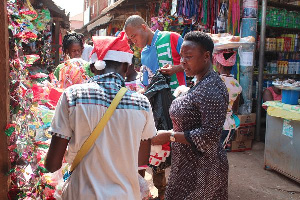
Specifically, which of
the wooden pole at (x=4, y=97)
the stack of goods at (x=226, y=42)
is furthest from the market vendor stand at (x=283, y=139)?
the wooden pole at (x=4, y=97)

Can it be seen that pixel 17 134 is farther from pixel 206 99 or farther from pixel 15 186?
pixel 206 99

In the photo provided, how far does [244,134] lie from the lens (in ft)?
20.6

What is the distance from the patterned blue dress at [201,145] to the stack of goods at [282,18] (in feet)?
17.2

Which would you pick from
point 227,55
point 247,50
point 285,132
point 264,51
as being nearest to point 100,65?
point 227,55

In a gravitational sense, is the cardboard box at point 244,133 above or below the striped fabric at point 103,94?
below

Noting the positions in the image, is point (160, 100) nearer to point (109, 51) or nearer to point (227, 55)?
point (109, 51)

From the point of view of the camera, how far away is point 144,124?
1758 mm

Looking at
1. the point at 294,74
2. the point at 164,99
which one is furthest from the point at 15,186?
the point at 294,74

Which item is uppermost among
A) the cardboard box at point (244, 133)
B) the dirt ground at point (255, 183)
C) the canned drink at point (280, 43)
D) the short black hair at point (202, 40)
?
the canned drink at point (280, 43)

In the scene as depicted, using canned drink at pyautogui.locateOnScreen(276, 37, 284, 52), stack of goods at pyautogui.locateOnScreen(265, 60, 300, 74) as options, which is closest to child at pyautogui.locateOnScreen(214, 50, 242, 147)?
stack of goods at pyautogui.locateOnScreen(265, 60, 300, 74)

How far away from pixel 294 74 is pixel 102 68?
6.97 metres

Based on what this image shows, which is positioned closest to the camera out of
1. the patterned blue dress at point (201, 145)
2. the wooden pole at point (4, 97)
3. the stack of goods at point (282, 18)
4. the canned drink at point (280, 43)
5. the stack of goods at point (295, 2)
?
the wooden pole at point (4, 97)

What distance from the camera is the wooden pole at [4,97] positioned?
169cm

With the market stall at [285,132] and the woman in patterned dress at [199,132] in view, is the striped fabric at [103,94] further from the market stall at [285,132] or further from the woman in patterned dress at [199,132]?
the market stall at [285,132]
